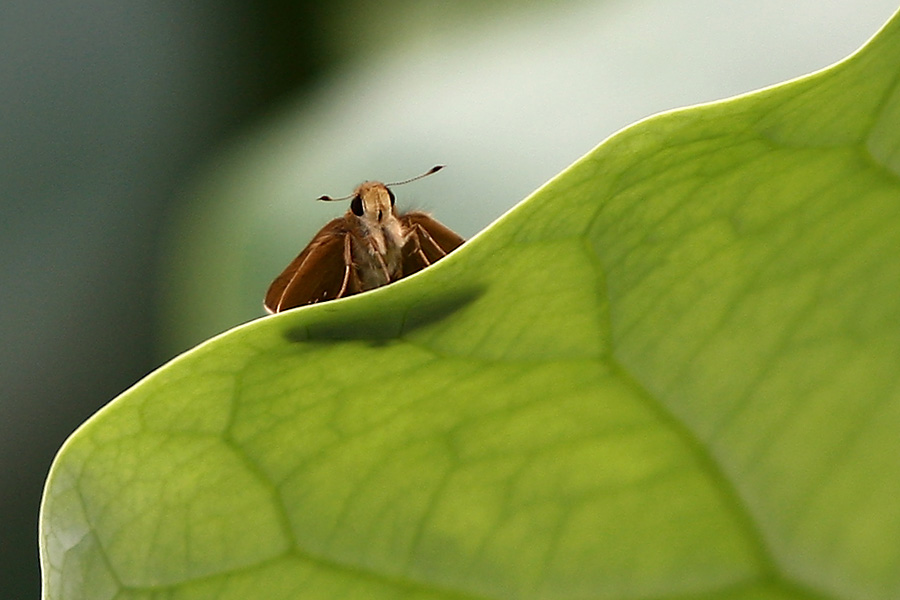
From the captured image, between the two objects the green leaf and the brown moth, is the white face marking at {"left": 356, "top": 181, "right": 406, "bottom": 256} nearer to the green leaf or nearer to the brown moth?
the brown moth

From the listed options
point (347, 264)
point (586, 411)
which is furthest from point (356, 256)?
point (586, 411)

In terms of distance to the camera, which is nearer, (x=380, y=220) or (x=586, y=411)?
(x=586, y=411)

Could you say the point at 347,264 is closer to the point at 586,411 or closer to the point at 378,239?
the point at 378,239

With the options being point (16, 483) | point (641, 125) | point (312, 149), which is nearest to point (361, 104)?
point (312, 149)

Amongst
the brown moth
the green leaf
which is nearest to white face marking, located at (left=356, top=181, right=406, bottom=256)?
the brown moth

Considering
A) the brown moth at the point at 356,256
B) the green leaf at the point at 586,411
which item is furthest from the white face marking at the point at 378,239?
the green leaf at the point at 586,411
